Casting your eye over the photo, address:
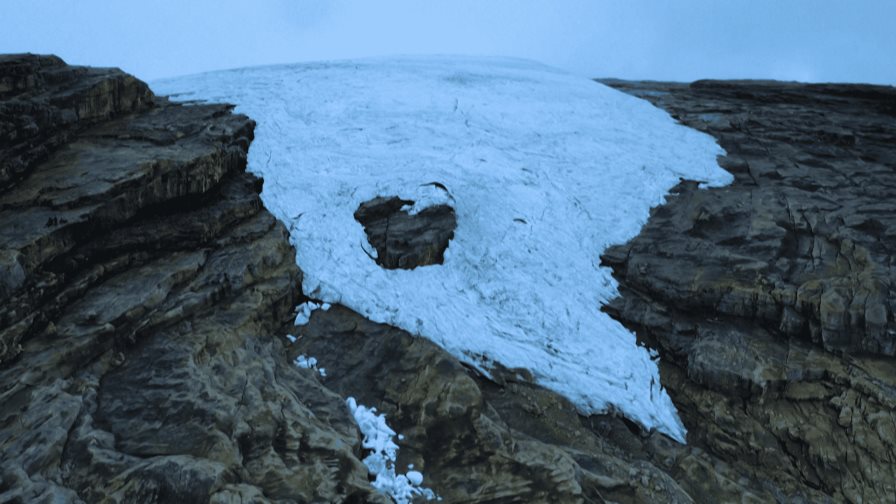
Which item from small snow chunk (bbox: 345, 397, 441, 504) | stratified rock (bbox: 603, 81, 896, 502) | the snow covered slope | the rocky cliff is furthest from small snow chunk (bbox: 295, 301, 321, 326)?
stratified rock (bbox: 603, 81, 896, 502)

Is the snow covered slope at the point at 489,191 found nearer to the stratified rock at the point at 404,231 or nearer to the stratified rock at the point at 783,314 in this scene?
the stratified rock at the point at 404,231

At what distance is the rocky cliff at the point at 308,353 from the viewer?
19.3 ft

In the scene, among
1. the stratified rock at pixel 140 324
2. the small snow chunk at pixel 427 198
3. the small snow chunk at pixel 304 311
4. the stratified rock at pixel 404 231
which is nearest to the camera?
the stratified rock at pixel 140 324

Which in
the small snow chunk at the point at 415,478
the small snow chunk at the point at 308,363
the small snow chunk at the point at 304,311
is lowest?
the small snow chunk at the point at 415,478

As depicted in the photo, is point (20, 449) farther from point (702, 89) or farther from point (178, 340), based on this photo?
point (702, 89)

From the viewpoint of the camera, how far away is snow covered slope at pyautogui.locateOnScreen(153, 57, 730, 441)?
29.7 ft

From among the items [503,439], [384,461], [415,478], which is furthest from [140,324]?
[503,439]

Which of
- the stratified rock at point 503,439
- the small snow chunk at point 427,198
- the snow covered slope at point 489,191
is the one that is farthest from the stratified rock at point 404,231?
the stratified rock at point 503,439

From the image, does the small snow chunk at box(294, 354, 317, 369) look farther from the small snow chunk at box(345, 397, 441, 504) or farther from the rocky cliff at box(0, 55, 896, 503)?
the small snow chunk at box(345, 397, 441, 504)

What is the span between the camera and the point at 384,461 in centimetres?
656

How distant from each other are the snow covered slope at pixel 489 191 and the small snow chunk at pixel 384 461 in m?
1.96

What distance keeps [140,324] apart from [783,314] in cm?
1050

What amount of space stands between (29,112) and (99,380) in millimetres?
6267

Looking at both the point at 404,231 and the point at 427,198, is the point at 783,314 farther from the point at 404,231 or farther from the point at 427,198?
the point at 427,198
